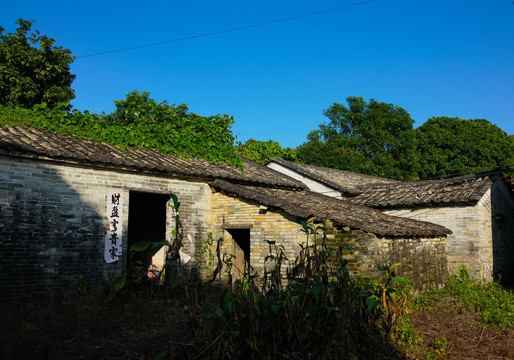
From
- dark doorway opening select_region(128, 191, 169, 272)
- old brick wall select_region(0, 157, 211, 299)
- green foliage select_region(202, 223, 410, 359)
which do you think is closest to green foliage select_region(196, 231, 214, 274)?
old brick wall select_region(0, 157, 211, 299)

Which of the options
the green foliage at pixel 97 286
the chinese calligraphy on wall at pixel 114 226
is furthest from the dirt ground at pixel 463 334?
the chinese calligraphy on wall at pixel 114 226

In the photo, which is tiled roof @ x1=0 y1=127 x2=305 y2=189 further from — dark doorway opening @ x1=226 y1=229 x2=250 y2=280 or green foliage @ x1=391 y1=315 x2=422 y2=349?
green foliage @ x1=391 y1=315 x2=422 y2=349

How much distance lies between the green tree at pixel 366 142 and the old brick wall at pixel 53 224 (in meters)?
22.2

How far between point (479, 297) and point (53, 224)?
9190mm

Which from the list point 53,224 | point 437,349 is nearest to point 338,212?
point 437,349

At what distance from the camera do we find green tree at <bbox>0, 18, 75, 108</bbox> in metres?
18.3

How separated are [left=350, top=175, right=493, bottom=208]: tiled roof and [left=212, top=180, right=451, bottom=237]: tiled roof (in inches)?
57.4

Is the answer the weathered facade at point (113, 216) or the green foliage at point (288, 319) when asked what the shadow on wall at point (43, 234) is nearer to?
the weathered facade at point (113, 216)

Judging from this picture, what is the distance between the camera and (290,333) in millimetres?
4012

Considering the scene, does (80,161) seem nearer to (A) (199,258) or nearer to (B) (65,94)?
(A) (199,258)

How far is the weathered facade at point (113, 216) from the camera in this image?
8.03m

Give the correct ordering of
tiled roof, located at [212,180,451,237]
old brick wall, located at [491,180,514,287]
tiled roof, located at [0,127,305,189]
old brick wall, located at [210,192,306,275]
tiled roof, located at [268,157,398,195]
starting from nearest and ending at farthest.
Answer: tiled roof, located at [0,127,305,189], tiled roof, located at [212,180,451,237], old brick wall, located at [210,192,306,275], old brick wall, located at [491,180,514,287], tiled roof, located at [268,157,398,195]

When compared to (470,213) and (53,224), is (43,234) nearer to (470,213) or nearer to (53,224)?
(53,224)

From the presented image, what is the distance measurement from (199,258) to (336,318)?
6742mm
